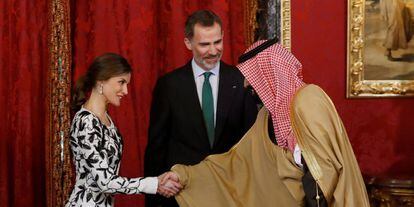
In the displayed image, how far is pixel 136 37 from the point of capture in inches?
170

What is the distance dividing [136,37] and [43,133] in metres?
0.93

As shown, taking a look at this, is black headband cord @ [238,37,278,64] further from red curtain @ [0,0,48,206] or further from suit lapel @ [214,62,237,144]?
red curtain @ [0,0,48,206]

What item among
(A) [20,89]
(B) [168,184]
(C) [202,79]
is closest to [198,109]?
(C) [202,79]

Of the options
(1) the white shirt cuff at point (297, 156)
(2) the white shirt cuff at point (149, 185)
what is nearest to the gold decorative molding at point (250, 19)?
(2) the white shirt cuff at point (149, 185)

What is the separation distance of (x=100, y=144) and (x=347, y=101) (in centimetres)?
229

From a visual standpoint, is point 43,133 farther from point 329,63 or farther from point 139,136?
point 329,63

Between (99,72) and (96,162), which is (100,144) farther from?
(99,72)

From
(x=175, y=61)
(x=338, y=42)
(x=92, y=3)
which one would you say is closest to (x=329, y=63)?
(x=338, y=42)

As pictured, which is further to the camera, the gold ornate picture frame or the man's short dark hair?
the gold ornate picture frame

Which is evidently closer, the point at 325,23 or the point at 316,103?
the point at 316,103

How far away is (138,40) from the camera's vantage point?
14.2 feet

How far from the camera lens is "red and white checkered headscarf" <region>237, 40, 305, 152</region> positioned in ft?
8.64

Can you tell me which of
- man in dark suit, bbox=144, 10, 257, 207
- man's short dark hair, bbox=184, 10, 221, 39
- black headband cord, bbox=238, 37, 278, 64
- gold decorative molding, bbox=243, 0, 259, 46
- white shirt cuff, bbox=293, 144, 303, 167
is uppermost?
gold decorative molding, bbox=243, 0, 259, 46

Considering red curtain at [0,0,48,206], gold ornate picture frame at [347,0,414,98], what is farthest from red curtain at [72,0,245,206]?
gold ornate picture frame at [347,0,414,98]
